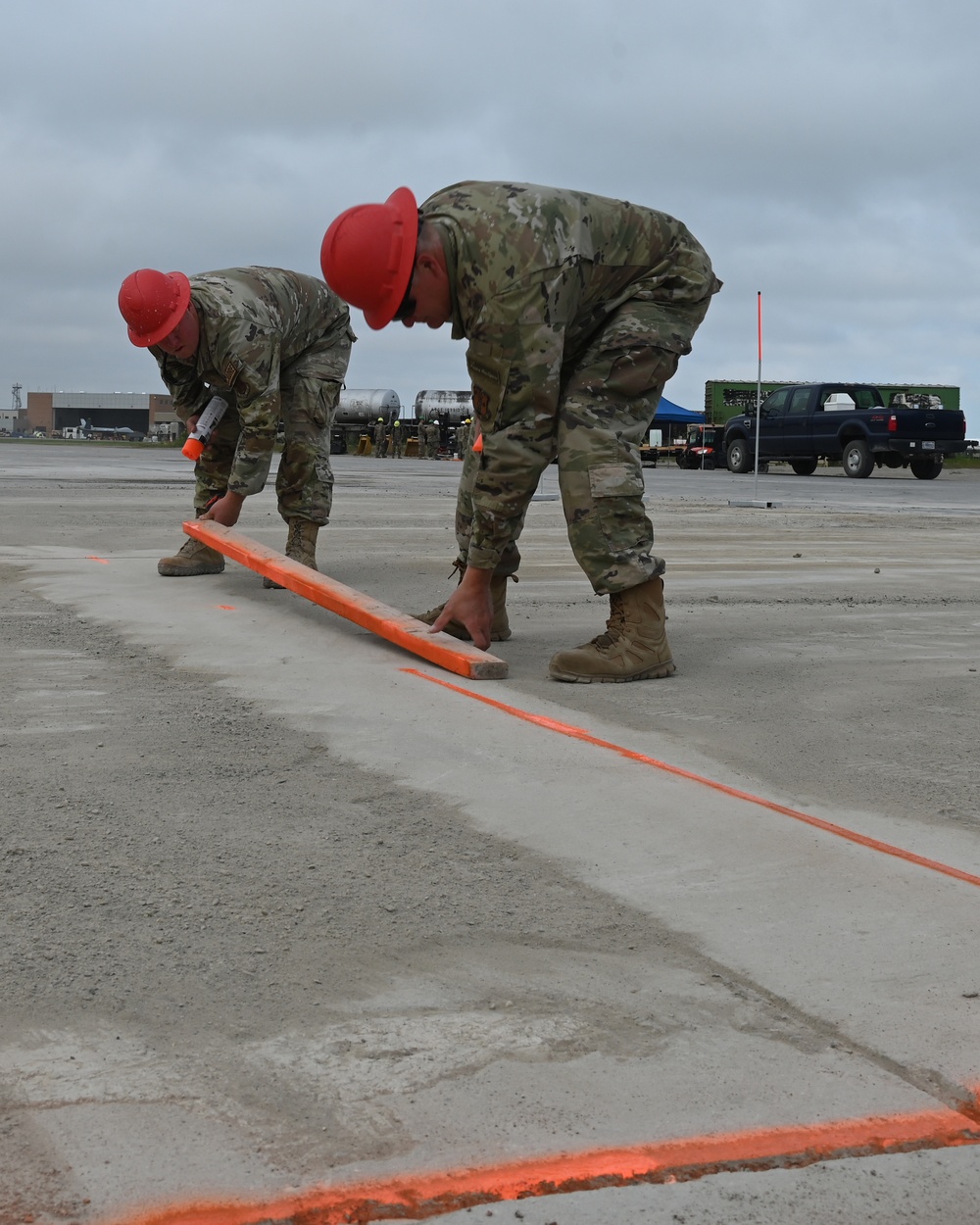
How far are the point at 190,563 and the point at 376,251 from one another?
2.71 metres

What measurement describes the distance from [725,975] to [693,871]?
0.42 m

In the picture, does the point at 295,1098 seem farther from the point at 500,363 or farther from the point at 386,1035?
the point at 500,363

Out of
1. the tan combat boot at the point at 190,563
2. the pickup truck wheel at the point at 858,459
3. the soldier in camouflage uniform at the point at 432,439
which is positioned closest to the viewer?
the tan combat boot at the point at 190,563

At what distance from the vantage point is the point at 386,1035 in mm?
1651

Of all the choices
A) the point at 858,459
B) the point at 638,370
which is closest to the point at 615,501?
the point at 638,370

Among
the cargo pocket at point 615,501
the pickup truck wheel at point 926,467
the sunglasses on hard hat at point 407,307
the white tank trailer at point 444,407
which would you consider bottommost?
the cargo pocket at point 615,501

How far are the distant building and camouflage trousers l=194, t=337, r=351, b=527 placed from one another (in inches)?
5635

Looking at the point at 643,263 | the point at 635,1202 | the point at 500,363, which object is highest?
the point at 643,263

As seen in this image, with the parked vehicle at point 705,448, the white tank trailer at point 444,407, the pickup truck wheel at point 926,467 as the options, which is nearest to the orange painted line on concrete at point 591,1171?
the pickup truck wheel at point 926,467

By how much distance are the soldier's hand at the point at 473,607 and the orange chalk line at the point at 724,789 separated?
1.14 ft

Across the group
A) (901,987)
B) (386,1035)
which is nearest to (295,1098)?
(386,1035)

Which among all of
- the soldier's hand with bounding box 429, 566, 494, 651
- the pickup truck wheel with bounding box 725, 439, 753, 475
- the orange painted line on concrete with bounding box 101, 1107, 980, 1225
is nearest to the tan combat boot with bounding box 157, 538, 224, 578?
the soldier's hand with bounding box 429, 566, 494, 651

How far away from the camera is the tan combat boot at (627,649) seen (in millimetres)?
3951

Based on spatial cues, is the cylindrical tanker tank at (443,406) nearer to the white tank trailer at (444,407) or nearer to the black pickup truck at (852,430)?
the white tank trailer at (444,407)
